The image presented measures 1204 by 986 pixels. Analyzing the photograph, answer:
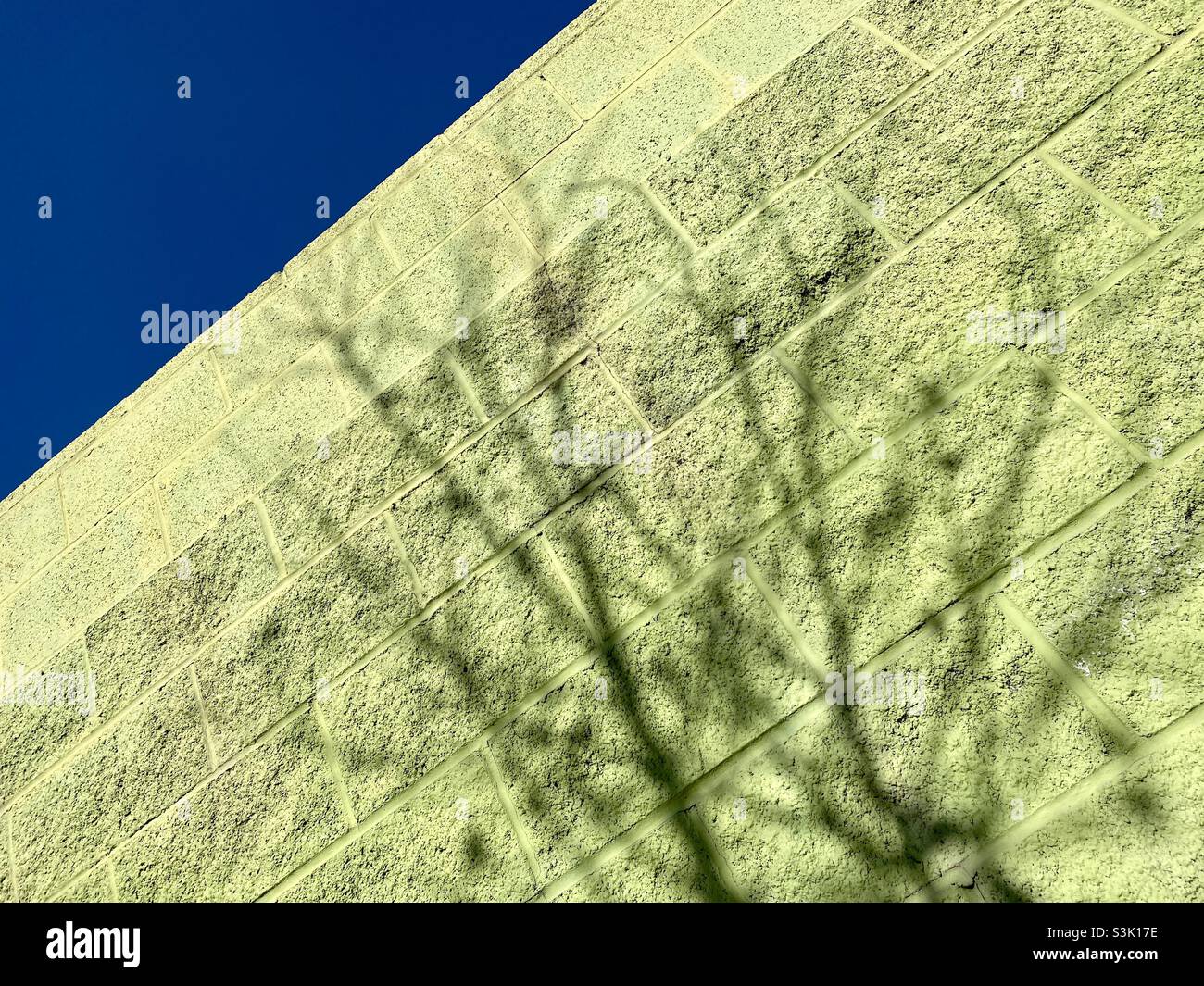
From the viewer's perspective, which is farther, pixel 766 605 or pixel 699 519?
pixel 699 519

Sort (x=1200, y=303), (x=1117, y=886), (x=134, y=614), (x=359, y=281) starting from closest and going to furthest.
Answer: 1. (x=1117, y=886)
2. (x=1200, y=303)
3. (x=134, y=614)
4. (x=359, y=281)

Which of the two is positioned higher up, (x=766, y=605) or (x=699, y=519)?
(x=699, y=519)

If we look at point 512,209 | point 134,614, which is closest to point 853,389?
point 512,209

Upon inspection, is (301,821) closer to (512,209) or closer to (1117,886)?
(1117,886)

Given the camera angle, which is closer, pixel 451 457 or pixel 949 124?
pixel 949 124

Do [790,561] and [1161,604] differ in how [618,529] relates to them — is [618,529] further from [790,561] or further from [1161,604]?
[1161,604]

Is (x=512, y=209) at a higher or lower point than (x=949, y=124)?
higher
